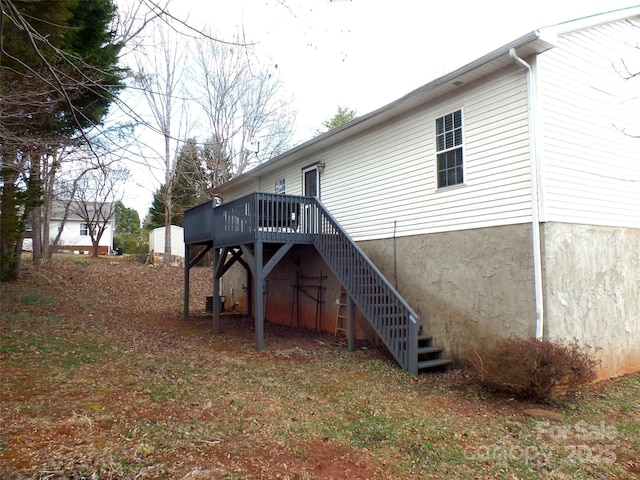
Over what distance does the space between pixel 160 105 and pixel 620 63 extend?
68.1ft

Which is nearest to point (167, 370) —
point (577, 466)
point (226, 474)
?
point (226, 474)

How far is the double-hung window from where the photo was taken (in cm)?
792

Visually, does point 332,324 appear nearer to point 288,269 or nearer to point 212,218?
point 288,269

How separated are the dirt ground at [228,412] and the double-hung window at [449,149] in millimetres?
3494

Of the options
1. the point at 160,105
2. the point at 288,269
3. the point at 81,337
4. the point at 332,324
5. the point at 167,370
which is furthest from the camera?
the point at 160,105

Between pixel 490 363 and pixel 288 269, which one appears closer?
pixel 490 363

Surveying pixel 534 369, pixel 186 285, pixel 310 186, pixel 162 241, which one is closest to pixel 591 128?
pixel 534 369

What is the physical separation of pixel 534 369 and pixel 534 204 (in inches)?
95.3

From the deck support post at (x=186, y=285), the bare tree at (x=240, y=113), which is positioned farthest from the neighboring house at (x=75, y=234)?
the deck support post at (x=186, y=285)

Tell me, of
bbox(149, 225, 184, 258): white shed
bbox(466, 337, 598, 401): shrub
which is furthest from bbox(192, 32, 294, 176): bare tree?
bbox(466, 337, 598, 401): shrub

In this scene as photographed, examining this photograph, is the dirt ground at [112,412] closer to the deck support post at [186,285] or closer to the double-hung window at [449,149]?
the deck support post at [186,285]

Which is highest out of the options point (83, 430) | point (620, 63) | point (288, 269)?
point (620, 63)

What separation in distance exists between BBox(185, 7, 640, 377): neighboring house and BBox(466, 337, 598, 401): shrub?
2.24ft

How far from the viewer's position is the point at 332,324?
11281 mm
